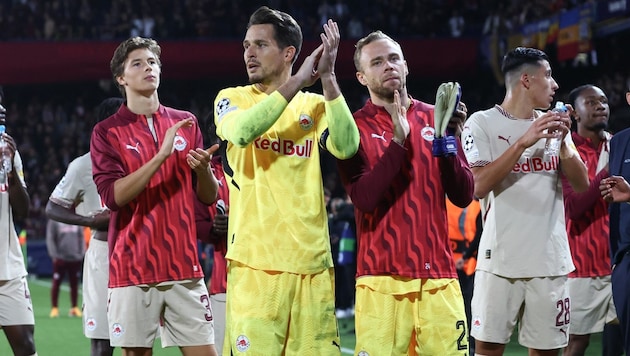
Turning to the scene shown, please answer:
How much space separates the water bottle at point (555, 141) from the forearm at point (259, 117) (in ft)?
6.67

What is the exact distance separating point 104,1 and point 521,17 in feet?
40.0

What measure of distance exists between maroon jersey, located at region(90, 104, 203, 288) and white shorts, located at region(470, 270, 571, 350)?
70.2 inches

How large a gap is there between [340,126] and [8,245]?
3.21m

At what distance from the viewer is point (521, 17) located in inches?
1012

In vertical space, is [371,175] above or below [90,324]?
above

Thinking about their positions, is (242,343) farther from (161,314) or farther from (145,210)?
(145,210)

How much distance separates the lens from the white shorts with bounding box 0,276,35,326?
6.71m

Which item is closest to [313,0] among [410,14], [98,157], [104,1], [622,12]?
[410,14]

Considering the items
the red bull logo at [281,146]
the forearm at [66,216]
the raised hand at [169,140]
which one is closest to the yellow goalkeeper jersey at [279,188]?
the red bull logo at [281,146]

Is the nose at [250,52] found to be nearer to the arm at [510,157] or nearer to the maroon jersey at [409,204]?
the maroon jersey at [409,204]

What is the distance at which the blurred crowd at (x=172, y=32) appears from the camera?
27672 millimetres

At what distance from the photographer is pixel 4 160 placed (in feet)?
21.6

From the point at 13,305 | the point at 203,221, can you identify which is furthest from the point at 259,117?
the point at 13,305

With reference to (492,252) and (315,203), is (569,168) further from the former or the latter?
(315,203)
